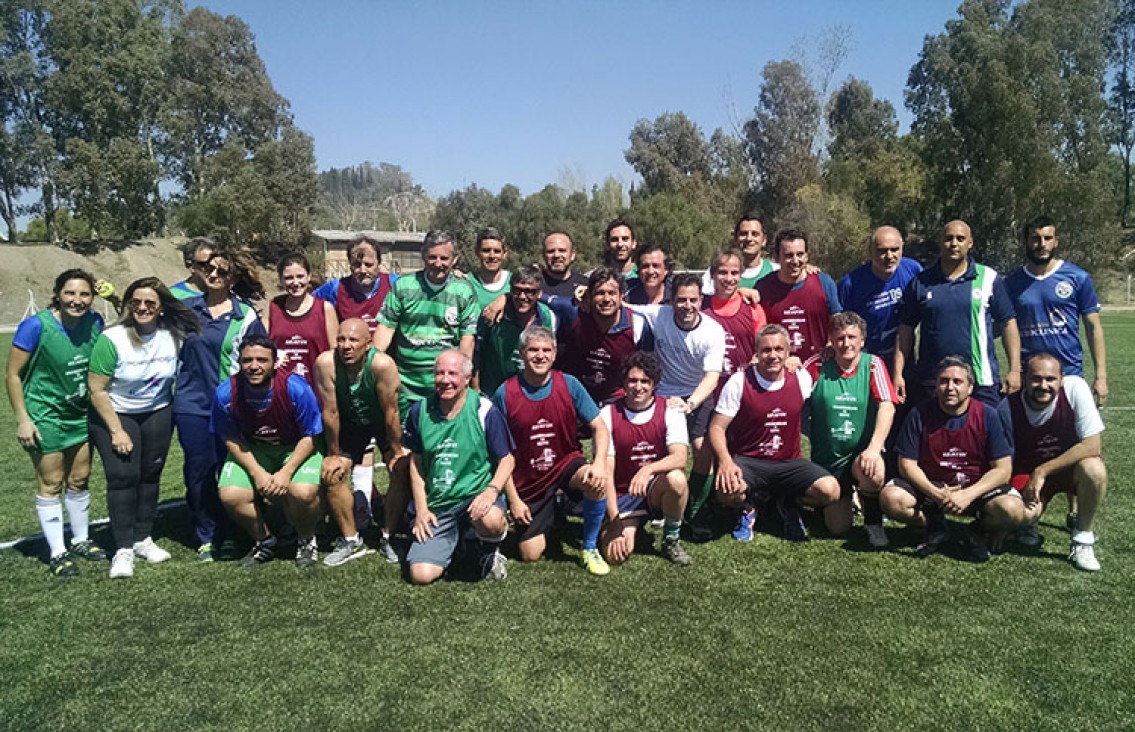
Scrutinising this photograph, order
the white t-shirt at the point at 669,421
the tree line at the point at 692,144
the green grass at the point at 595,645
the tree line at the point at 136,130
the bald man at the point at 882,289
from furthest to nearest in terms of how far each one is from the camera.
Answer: the tree line at the point at 136,130
the tree line at the point at 692,144
the bald man at the point at 882,289
the white t-shirt at the point at 669,421
the green grass at the point at 595,645

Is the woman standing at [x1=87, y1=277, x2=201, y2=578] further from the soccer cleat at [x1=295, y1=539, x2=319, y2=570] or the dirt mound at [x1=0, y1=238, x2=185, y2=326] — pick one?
the dirt mound at [x1=0, y1=238, x2=185, y2=326]

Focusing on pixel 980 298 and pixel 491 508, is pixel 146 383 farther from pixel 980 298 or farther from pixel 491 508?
pixel 980 298

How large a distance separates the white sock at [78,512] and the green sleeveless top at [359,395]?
1704 mm

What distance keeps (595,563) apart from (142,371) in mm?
3036

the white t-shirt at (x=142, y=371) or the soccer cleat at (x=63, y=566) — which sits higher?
the white t-shirt at (x=142, y=371)

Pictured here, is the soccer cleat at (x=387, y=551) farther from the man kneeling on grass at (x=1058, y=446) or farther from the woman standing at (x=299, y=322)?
the man kneeling on grass at (x=1058, y=446)

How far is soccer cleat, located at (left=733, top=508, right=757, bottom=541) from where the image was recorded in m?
5.20

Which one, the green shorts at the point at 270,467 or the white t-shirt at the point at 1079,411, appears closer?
the white t-shirt at the point at 1079,411

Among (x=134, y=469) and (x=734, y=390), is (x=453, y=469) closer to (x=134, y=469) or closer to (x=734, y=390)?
(x=734, y=390)

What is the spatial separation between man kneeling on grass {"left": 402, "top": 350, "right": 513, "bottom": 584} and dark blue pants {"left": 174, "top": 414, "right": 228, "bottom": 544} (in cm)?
139

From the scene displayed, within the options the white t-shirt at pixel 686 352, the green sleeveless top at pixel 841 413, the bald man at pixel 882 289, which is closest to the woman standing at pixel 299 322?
the white t-shirt at pixel 686 352

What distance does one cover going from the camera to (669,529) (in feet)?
15.9

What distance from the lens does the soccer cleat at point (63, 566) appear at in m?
4.72

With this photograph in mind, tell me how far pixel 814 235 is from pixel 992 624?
112 feet
